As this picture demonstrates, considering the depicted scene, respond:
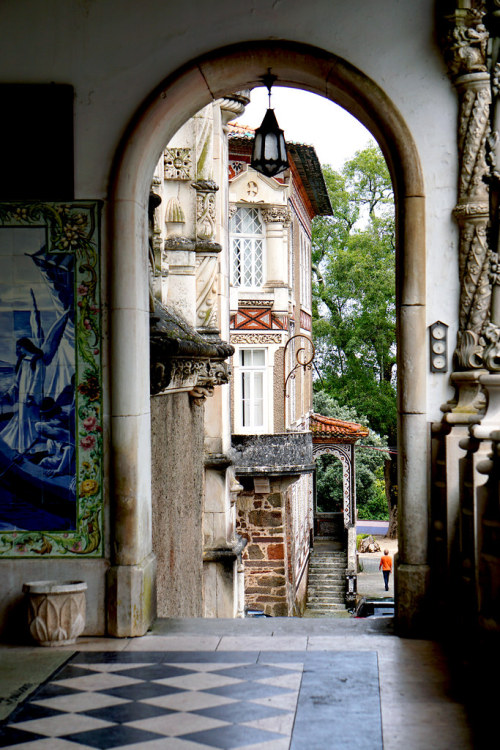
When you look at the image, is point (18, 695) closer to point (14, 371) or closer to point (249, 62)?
point (14, 371)

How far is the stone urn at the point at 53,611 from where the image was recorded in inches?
244

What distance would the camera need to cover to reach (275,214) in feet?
→ 66.6

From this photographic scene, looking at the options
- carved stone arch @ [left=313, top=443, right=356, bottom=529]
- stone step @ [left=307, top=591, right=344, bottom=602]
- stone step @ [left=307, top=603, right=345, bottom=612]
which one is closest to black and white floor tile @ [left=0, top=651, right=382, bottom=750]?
stone step @ [left=307, top=603, right=345, bottom=612]

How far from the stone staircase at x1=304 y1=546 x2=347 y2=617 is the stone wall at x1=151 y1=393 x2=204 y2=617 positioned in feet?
41.8

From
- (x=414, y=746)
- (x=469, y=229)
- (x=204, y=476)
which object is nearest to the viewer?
(x=414, y=746)

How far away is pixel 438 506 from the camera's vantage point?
6.44m

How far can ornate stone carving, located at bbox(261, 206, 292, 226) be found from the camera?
66.6ft

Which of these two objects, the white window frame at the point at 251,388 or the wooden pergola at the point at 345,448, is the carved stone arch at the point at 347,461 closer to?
the wooden pergola at the point at 345,448

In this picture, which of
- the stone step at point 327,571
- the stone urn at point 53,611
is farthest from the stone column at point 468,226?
the stone step at point 327,571

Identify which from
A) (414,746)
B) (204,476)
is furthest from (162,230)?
(414,746)

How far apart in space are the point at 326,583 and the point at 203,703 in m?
21.0

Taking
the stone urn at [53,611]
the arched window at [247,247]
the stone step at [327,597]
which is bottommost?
the stone step at [327,597]

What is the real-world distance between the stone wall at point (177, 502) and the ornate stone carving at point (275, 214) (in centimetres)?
916

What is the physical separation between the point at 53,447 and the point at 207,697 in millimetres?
2085
